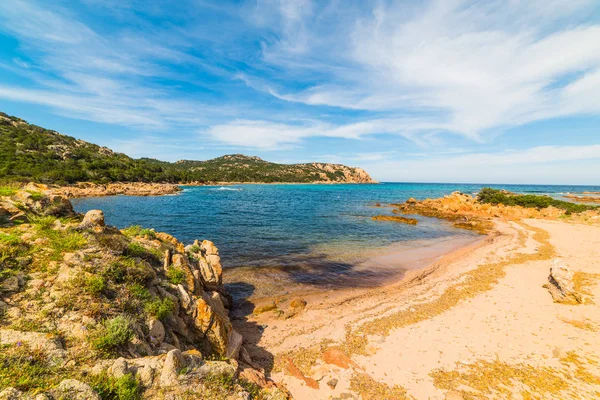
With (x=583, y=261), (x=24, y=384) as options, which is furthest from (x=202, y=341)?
(x=583, y=261)

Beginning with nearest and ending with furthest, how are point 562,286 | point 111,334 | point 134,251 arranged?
1. point 111,334
2. point 134,251
3. point 562,286

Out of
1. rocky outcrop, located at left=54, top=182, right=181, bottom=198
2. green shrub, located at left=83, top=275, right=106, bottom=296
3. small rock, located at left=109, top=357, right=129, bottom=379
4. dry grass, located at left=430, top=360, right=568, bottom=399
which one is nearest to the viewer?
small rock, located at left=109, top=357, right=129, bottom=379

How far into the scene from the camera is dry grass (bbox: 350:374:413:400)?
7426mm

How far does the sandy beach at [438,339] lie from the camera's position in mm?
7750

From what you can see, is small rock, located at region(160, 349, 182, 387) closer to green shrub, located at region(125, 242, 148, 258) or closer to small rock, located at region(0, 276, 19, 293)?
small rock, located at region(0, 276, 19, 293)

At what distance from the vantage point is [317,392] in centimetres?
759

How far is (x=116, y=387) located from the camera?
163 inches

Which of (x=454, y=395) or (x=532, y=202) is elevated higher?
(x=532, y=202)

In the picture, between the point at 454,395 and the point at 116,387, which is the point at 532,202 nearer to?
the point at 454,395

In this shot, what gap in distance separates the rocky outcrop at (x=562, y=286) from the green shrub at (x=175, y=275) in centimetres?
1832

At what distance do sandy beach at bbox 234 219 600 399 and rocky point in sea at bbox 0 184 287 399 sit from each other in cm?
273

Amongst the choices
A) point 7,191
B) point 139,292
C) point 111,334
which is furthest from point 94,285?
point 7,191

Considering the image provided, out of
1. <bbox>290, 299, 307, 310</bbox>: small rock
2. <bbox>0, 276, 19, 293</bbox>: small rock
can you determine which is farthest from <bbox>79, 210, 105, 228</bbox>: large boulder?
<bbox>290, 299, 307, 310</bbox>: small rock

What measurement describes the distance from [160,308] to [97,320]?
1.47 m
